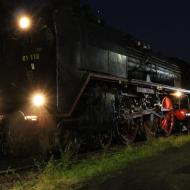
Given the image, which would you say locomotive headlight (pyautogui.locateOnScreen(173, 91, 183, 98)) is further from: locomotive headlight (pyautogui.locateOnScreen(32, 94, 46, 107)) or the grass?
locomotive headlight (pyautogui.locateOnScreen(32, 94, 46, 107))

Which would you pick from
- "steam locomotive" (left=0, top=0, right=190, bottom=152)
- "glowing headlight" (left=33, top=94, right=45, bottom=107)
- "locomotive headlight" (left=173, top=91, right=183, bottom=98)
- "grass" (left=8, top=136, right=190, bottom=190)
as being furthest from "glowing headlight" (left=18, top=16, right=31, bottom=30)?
"locomotive headlight" (left=173, top=91, right=183, bottom=98)

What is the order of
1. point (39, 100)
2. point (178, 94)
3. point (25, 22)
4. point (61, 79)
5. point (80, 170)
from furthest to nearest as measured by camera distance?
1. point (178, 94)
2. point (25, 22)
3. point (61, 79)
4. point (39, 100)
5. point (80, 170)

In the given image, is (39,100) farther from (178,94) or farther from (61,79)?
(178,94)

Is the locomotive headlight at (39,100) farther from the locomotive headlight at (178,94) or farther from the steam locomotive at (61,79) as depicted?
the locomotive headlight at (178,94)

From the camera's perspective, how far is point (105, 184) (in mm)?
6699

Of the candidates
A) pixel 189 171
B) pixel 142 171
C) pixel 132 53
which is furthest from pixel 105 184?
pixel 132 53

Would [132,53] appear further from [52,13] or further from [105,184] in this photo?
[105,184]

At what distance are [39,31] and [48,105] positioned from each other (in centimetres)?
179

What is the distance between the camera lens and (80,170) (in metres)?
8.00

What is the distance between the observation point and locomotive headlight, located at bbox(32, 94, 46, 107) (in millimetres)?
9477

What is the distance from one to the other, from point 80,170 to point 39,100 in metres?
2.22

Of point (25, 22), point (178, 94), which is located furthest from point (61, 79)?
point (178, 94)

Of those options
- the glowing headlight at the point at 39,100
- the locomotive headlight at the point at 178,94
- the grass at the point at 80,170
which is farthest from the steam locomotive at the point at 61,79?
the locomotive headlight at the point at 178,94

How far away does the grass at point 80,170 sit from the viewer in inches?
274
